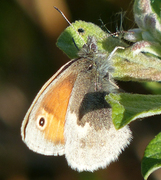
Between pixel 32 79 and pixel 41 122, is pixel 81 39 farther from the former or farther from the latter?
pixel 32 79

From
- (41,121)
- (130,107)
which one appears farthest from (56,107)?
(130,107)

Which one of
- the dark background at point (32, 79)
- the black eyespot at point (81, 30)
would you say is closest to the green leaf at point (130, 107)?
the black eyespot at point (81, 30)

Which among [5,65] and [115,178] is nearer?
[115,178]

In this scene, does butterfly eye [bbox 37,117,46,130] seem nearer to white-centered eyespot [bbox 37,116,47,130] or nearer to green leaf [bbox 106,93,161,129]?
white-centered eyespot [bbox 37,116,47,130]

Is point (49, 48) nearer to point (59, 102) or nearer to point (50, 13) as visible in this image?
point (50, 13)

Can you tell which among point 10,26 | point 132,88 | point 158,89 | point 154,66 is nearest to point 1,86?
point 10,26

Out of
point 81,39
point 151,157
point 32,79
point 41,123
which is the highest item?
point 81,39
